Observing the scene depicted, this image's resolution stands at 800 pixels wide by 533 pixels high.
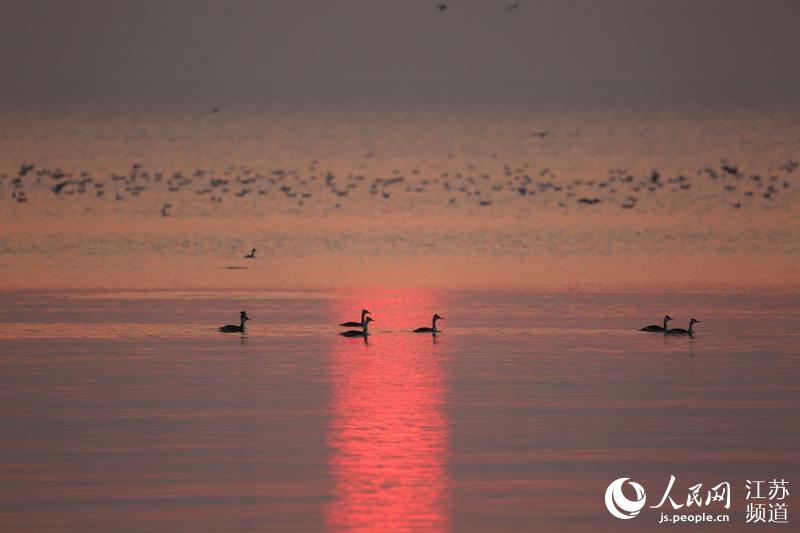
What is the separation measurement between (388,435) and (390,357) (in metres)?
7.69

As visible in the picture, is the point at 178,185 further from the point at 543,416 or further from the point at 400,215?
the point at 543,416

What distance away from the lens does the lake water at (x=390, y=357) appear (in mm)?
19109

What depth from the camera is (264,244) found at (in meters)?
52.6

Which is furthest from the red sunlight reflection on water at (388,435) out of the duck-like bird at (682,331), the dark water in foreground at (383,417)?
the duck-like bird at (682,331)

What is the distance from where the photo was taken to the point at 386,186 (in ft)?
270

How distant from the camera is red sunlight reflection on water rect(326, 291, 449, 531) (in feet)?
60.0

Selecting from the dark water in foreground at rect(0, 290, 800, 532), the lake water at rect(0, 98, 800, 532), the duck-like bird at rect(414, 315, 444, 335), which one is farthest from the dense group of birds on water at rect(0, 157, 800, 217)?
the dark water in foreground at rect(0, 290, 800, 532)

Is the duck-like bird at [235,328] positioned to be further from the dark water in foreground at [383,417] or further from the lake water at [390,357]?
the lake water at [390,357]

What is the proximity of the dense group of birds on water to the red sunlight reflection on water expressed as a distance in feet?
113

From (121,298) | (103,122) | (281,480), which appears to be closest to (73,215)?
(121,298)

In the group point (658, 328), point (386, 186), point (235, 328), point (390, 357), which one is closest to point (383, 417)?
point (390, 357)

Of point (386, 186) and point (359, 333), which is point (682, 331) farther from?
point (386, 186)

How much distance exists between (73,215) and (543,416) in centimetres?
4012

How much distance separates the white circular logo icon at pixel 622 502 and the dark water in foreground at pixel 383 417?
160 mm
